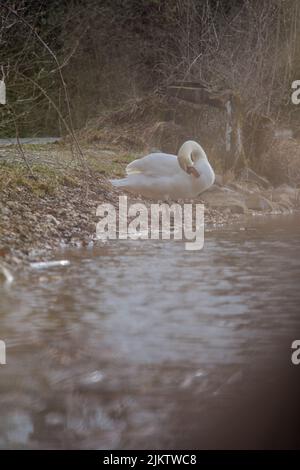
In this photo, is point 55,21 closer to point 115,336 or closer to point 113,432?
point 115,336

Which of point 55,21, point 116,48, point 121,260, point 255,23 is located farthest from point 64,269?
point 116,48

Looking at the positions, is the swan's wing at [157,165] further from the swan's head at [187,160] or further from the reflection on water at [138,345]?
the reflection on water at [138,345]

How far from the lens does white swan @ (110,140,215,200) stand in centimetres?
908

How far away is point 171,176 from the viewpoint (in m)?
9.22

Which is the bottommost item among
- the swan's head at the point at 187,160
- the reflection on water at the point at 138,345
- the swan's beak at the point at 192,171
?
the reflection on water at the point at 138,345

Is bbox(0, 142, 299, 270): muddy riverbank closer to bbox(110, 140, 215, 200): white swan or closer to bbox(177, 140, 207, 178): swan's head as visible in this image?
bbox(110, 140, 215, 200): white swan

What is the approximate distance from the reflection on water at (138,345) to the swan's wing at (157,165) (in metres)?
2.97

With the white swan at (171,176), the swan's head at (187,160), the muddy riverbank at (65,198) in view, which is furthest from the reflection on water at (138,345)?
the swan's head at (187,160)

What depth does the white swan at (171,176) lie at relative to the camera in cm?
908

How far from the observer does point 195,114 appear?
1402 centimetres

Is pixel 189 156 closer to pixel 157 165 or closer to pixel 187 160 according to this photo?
pixel 187 160

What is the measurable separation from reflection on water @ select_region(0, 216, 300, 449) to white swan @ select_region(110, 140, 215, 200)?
276cm

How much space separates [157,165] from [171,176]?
0.22m

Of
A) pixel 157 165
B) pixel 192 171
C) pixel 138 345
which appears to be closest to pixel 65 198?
pixel 157 165
